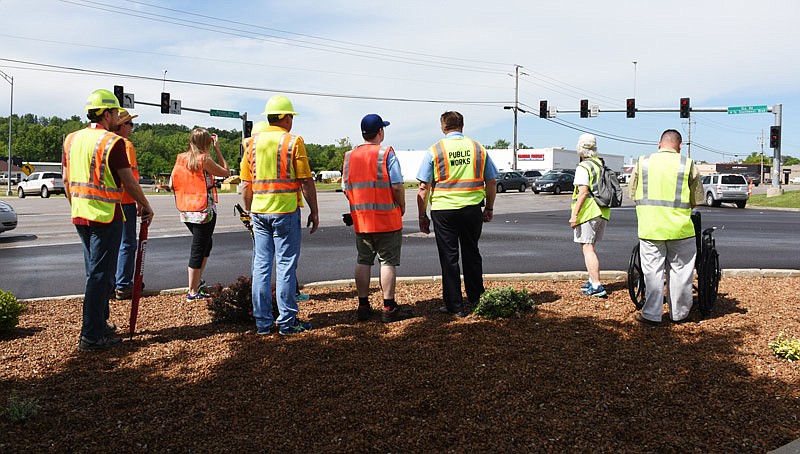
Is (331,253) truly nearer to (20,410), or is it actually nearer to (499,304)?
(499,304)

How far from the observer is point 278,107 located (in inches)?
209

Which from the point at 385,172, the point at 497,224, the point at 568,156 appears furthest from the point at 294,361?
the point at 568,156

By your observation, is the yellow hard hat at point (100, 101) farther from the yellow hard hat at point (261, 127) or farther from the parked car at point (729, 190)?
the parked car at point (729, 190)

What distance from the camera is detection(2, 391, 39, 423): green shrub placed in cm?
352

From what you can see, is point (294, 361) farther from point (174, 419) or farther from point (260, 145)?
point (260, 145)

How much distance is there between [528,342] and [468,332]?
0.52 metres

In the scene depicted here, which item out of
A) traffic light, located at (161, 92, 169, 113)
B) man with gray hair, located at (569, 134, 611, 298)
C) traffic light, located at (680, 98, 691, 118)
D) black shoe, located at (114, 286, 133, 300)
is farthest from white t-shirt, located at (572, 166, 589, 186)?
traffic light, located at (680, 98, 691, 118)

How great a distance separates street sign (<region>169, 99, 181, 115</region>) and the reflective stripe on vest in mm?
35295

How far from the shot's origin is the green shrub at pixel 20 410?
3520 millimetres

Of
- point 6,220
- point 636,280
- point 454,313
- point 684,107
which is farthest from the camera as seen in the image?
point 684,107

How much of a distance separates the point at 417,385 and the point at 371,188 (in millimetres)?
2108

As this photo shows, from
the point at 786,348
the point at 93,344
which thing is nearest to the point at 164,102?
the point at 93,344

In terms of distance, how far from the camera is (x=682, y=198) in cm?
562

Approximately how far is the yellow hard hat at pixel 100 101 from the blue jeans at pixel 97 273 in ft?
2.88
